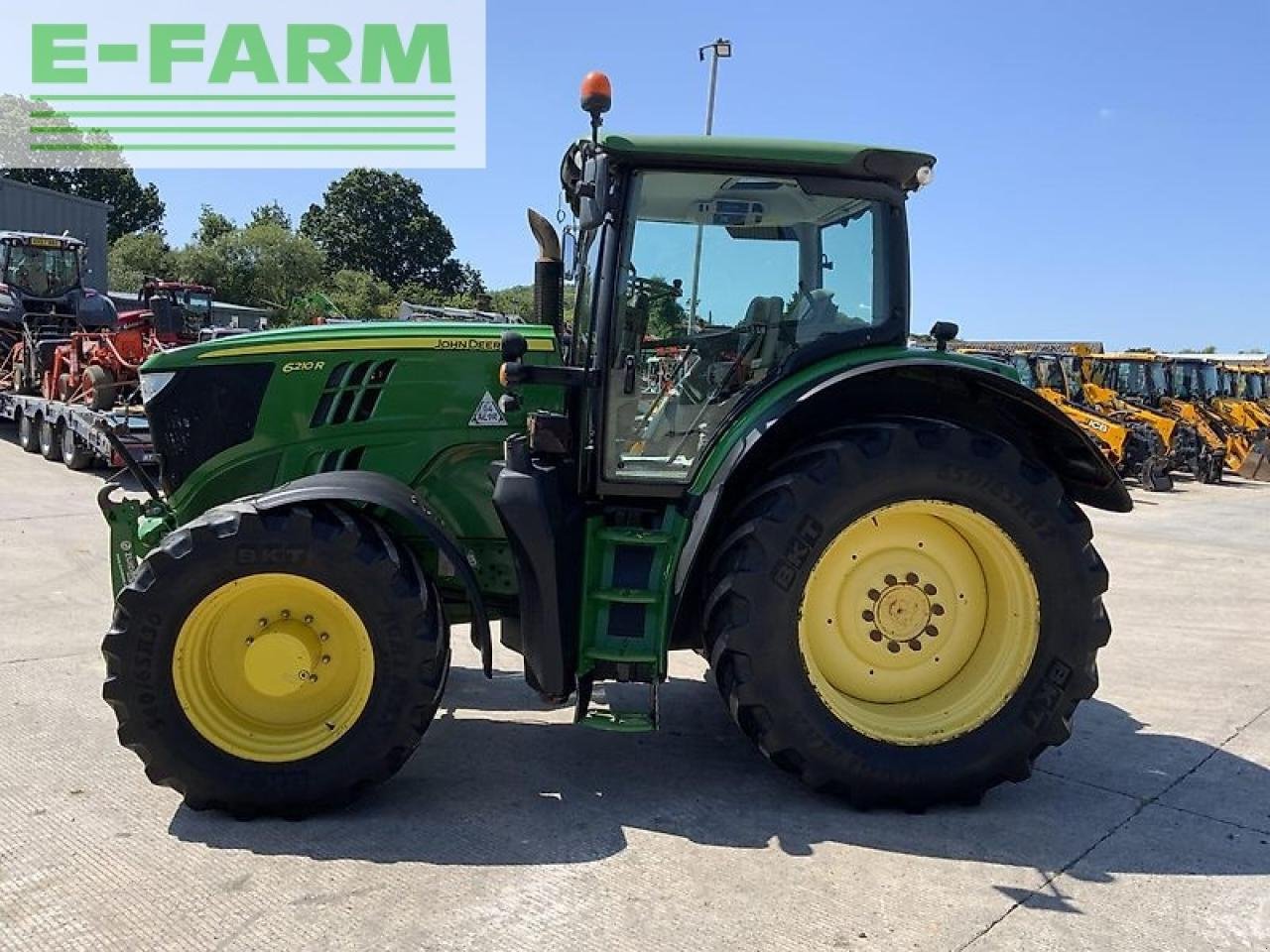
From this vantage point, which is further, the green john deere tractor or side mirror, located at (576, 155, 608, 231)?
side mirror, located at (576, 155, 608, 231)

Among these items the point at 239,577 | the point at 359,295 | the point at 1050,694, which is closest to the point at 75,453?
the point at 239,577

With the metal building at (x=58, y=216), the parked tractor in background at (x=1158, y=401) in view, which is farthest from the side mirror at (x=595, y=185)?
the metal building at (x=58, y=216)

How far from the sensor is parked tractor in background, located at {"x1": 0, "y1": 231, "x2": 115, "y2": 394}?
1775 centimetres

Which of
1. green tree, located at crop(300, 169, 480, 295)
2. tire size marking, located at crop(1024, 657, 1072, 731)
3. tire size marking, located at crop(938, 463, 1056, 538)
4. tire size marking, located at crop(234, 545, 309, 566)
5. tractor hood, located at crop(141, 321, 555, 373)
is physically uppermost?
green tree, located at crop(300, 169, 480, 295)

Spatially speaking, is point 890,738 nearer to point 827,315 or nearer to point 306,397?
point 827,315

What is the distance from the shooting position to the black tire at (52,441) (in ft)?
46.2

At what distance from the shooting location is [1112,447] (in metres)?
16.8

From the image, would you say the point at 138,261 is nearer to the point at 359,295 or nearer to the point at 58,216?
the point at 359,295

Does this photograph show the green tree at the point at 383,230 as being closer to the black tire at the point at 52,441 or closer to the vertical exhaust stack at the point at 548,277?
the black tire at the point at 52,441

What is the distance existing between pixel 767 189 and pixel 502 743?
252 cm

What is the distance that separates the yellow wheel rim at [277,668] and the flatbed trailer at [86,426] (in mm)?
7965

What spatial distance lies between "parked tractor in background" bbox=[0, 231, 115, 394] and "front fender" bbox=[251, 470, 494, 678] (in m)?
15.8

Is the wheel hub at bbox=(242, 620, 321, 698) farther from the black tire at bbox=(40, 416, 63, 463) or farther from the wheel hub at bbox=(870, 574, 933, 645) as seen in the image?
the black tire at bbox=(40, 416, 63, 463)

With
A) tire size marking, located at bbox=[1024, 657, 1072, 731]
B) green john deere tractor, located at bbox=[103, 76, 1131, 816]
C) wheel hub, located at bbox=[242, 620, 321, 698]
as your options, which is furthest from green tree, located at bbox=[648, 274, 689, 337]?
tire size marking, located at bbox=[1024, 657, 1072, 731]
